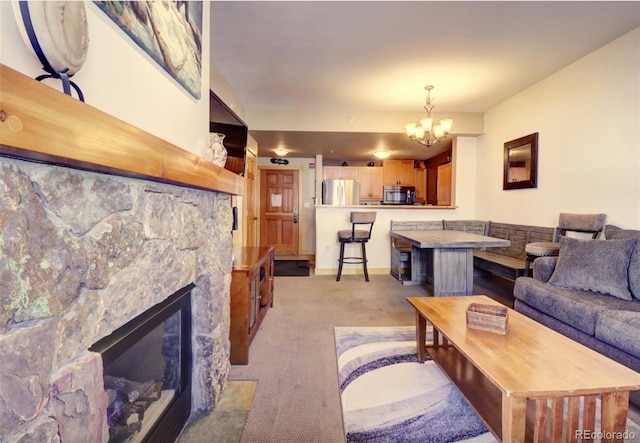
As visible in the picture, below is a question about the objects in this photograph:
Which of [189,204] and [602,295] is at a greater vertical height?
[189,204]

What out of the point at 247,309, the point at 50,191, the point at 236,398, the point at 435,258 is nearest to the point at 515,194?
the point at 435,258

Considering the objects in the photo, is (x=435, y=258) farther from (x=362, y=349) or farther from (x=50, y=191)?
(x=50, y=191)

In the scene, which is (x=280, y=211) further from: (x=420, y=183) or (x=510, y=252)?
(x=510, y=252)

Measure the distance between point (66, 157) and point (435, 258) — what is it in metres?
3.05

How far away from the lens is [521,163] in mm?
3699

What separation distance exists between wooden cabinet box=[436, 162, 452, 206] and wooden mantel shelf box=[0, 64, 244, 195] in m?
5.22

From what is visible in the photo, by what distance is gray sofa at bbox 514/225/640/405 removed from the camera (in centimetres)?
157

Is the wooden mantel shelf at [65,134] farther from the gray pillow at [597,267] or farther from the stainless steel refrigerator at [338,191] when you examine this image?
the stainless steel refrigerator at [338,191]

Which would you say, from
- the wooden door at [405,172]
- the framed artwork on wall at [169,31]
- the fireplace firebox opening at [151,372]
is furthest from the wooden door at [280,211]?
the fireplace firebox opening at [151,372]

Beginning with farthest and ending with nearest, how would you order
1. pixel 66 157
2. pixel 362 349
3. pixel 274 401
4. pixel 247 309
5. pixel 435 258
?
pixel 435 258
pixel 362 349
pixel 247 309
pixel 274 401
pixel 66 157

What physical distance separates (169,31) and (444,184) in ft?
17.3

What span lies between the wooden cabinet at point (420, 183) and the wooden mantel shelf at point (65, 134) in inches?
258

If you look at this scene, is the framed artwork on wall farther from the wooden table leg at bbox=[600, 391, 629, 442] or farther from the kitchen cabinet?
the kitchen cabinet

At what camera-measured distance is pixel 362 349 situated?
2.07 m
